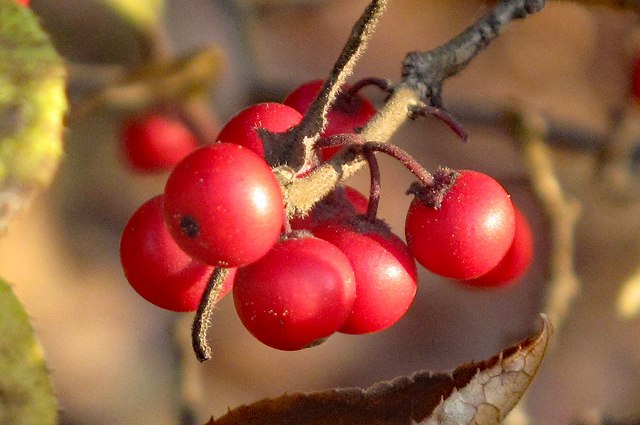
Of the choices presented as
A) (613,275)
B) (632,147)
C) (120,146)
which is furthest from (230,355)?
(632,147)

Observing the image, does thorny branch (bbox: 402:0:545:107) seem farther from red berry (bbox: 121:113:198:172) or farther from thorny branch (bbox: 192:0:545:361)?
red berry (bbox: 121:113:198:172)

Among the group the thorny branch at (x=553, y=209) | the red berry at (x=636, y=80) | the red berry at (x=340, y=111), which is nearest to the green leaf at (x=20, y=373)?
the red berry at (x=340, y=111)

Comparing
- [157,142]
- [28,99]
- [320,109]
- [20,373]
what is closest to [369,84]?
[320,109]

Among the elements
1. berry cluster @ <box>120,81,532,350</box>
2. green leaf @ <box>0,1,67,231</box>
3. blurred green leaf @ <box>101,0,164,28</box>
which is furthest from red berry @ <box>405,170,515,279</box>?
blurred green leaf @ <box>101,0,164,28</box>

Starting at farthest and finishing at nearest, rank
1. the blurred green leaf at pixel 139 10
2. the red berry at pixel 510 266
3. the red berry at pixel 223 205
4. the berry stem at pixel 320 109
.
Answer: the blurred green leaf at pixel 139 10
the red berry at pixel 510 266
the berry stem at pixel 320 109
the red berry at pixel 223 205

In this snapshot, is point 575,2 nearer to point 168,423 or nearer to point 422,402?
point 422,402

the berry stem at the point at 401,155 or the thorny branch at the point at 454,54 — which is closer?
the berry stem at the point at 401,155

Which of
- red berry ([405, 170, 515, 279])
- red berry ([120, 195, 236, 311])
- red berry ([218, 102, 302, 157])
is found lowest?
red berry ([120, 195, 236, 311])

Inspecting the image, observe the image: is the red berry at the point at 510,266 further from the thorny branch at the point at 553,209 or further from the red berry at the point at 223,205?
the thorny branch at the point at 553,209
